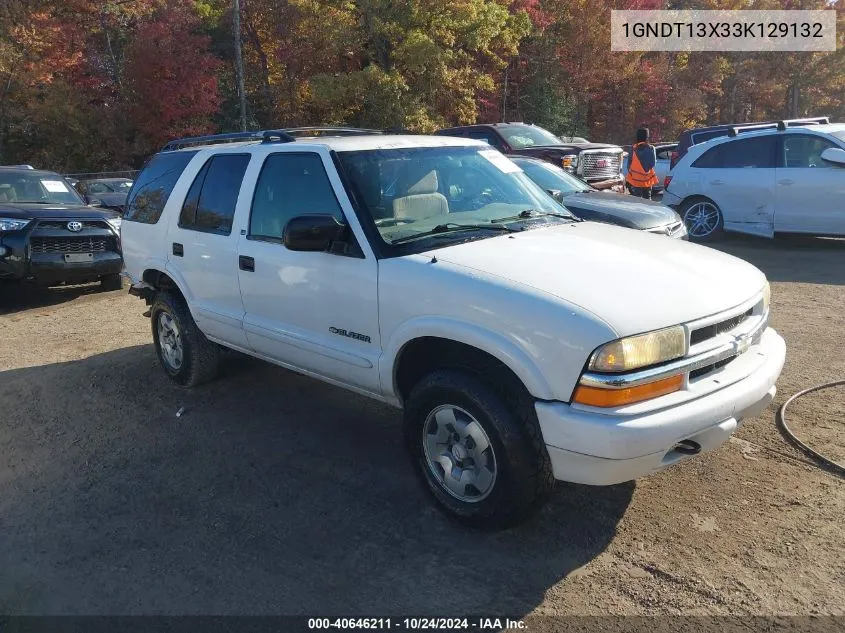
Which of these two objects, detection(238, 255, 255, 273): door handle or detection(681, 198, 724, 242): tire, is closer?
detection(238, 255, 255, 273): door handle

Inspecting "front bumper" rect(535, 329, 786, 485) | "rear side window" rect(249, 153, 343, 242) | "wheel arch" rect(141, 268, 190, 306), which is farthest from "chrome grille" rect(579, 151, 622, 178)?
"front bumper" rect(535, 329, 786, 485)

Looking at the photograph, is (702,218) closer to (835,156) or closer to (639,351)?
(835,156)

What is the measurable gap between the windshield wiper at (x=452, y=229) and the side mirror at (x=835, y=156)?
756 cm

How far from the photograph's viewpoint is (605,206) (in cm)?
834

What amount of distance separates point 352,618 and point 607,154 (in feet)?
38.5

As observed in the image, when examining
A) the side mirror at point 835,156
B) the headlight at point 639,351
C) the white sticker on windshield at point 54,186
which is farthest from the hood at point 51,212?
the side mirror at point 835,156

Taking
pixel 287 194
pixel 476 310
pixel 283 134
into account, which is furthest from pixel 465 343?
pixel 283 134

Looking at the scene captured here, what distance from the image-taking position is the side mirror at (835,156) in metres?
9.35

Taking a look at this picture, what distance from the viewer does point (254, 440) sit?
4.55 metres

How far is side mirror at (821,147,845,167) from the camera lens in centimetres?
935

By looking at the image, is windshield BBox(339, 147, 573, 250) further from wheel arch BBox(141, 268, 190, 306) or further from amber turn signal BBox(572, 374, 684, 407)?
wheel arch BBox(141, 268, 190, 306)

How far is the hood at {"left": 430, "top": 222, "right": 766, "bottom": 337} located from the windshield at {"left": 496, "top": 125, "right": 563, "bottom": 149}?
9822mm

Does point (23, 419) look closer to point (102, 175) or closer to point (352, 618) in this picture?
point (352, 618)

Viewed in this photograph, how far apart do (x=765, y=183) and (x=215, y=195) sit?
8.51 meters
